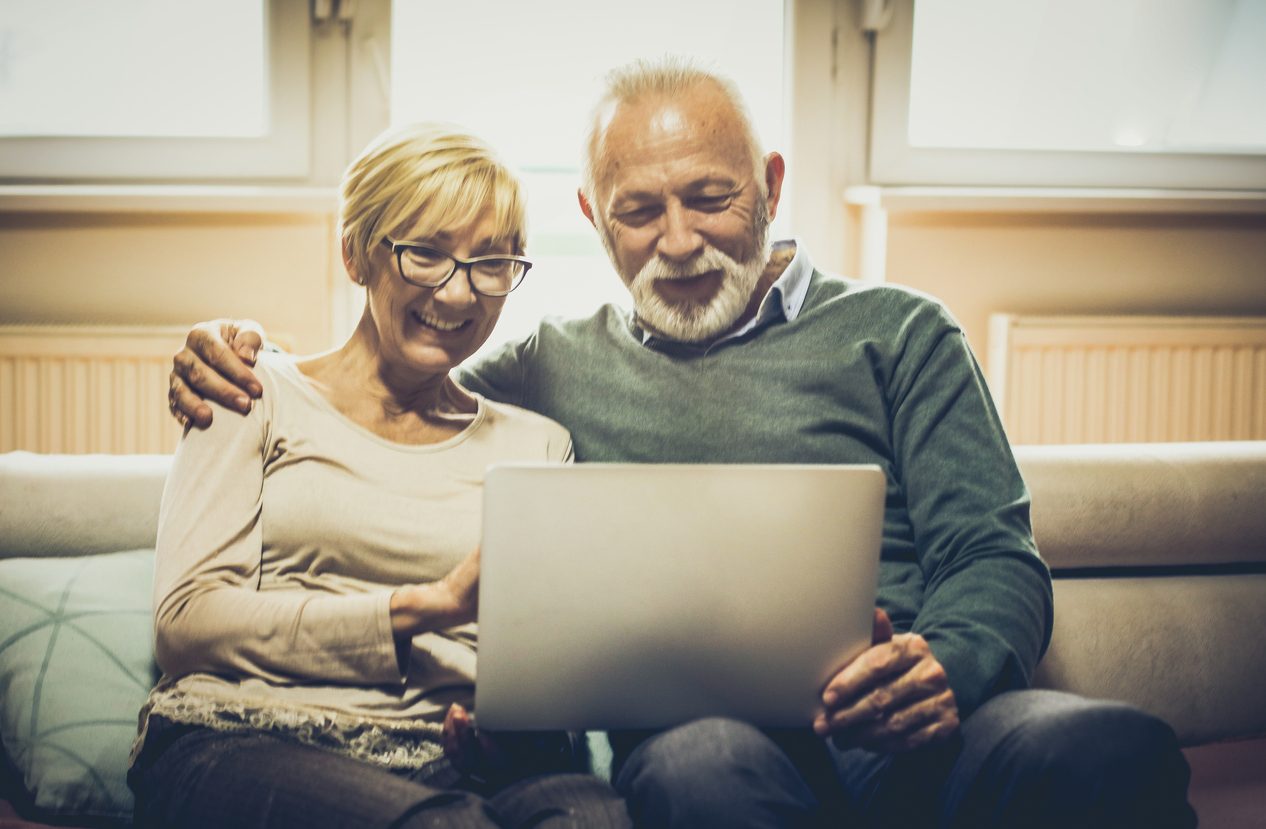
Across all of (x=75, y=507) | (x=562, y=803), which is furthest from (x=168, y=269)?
(x=562, y=803)

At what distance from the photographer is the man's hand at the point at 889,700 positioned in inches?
29.5

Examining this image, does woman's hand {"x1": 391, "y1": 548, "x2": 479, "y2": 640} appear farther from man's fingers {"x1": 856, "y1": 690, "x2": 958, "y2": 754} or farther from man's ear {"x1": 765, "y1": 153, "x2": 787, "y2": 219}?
man's ear {"x1": 765, "y1": 153, "x2": 787, "y2": 219}

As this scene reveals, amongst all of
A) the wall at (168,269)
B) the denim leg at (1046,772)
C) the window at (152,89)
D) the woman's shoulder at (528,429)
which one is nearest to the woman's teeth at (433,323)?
the woman's shoulder at (528,429)

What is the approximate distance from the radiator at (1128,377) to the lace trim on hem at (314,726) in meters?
1.85

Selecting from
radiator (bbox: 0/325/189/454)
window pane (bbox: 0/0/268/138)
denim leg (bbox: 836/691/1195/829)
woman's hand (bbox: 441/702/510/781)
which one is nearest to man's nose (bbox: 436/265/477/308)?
woman's hand (bbox: 441/702/510/781)

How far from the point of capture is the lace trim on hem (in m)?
0.85

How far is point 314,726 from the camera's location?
858mm

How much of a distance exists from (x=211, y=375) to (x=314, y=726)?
1.37ft

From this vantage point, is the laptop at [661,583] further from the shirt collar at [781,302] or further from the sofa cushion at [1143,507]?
the sofa cushion at [1143,507]

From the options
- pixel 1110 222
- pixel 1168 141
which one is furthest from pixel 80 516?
pixel 1168 141

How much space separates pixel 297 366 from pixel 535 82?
135 centimetres

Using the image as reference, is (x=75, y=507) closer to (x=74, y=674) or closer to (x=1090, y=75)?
(x=74, y=674)

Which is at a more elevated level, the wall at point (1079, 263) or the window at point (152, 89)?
the window at point (152, 89)

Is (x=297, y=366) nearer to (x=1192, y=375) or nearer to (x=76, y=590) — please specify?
(x=76, y=590)
